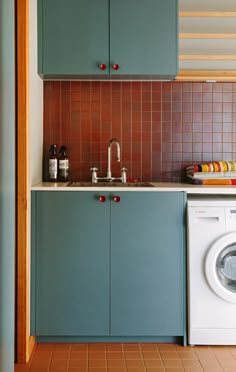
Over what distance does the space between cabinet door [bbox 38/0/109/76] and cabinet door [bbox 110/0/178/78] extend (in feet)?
0.31

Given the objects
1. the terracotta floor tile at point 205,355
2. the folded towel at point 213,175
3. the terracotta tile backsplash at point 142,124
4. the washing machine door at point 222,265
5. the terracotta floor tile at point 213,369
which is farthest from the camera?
the terracotta tile backsplash at point 142,124

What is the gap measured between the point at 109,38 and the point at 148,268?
1.45 metres

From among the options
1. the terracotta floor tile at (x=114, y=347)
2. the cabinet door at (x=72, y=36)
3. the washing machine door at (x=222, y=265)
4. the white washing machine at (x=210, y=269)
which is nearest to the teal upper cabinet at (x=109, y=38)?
the cabinet door at (x=72, y=36)

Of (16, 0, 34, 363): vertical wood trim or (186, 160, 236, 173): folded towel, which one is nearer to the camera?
(16, 0, 34, 363): vertical wood trim

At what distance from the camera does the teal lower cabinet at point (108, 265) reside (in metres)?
3.00

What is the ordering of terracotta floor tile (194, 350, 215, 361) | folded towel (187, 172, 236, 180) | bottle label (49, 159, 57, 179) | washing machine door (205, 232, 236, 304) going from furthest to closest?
bottle label (49, 159, 57, 179) < folded towel (187, 172, 236, 180) < washing machine door (205, 232, 236, 304) < terracotta floor tile (194, 350, 215, 361)

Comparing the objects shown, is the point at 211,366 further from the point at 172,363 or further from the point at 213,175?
the point at 213,175

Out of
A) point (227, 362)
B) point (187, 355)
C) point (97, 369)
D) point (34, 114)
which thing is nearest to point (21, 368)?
point (97, 369)

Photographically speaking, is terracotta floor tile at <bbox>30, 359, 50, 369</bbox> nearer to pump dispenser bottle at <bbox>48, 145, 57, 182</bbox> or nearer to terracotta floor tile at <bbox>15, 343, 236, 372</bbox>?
terracotta floor tile at <bbox>15, 343, 236, 372</bbox>

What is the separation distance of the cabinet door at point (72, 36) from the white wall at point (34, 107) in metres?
0.07

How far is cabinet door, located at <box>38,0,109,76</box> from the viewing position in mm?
3203

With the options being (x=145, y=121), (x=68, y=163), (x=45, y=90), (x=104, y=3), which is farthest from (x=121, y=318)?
(x=104, y=3)

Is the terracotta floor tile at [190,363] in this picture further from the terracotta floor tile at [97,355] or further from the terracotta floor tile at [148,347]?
the terracotta floor tile at [97,355]

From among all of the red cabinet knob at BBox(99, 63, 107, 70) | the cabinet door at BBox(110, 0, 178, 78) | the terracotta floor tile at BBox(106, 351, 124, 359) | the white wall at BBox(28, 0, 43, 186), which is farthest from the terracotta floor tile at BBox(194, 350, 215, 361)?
the red cabinet knob at BBox(99, 63, 107, 70)
